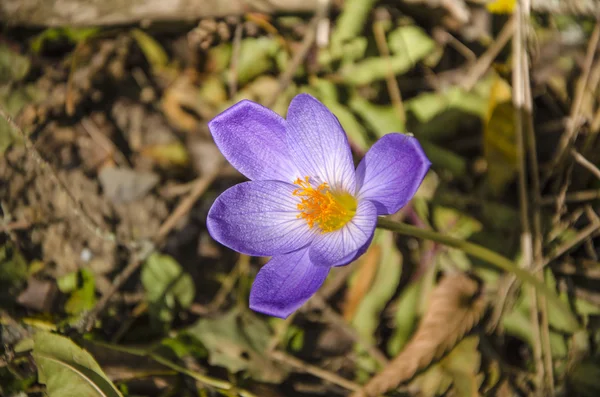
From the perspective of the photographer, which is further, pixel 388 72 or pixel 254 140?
pixel 388 72

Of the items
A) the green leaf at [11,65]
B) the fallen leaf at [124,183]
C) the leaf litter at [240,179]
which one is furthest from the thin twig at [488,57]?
the green leaf at [11,65]

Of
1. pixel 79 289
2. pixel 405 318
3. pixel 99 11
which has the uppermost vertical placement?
pixel 99 11

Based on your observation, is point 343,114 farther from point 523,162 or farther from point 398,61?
point 523,162

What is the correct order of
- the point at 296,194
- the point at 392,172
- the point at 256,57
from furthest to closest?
the point at 256,57 → the point at 296,194 → the point at 392,172

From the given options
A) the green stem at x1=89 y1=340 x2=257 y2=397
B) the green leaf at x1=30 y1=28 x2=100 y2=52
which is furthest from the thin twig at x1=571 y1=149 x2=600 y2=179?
the green leaf at x1=30 y1=28 x2=100 y2=52

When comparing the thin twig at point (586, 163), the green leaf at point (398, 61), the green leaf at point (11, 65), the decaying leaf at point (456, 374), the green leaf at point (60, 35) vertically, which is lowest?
the decaying leaf at point (456, 374)

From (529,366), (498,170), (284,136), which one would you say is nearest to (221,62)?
(284,136)

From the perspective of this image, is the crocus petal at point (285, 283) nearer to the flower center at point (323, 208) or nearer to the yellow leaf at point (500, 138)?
the flower center at point (323, 208)

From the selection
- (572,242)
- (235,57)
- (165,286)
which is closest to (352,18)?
(235,57)
